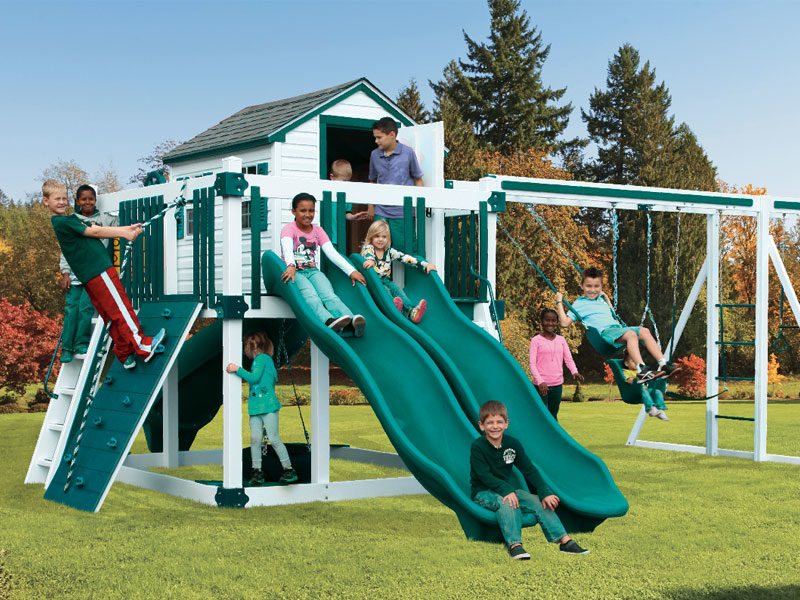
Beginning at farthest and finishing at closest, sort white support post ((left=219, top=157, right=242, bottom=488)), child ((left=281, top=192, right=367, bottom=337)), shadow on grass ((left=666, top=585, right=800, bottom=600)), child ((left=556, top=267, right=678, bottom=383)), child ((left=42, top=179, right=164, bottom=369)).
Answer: child ((left=556, top=267, right=678, bottom=383)) → child ((left=42, top=179, right=164, bottom=369)) → child ((left=281, top=192, right=367, bottom=337)) → white support post ((left=219, top=157, right=242, bottom=488)) → shadow on grass ((left=666, top=585, right=800, bottom=600))

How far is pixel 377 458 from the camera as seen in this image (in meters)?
11.3

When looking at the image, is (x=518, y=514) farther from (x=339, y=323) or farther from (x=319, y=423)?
(x=319, y=423)

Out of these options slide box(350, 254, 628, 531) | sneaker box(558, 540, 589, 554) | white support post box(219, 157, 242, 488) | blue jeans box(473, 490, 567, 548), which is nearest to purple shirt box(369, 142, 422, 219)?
slide box(350, 254, 628, 531)

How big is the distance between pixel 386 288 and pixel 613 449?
202 inches

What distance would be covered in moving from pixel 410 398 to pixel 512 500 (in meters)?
1.43

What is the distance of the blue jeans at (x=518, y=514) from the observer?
21.5ft

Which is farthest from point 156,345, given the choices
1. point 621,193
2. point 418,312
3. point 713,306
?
point 713,306

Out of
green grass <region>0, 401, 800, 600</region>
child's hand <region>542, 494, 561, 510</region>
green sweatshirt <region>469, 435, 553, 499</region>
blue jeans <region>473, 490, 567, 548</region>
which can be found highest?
green sweatshirt <region>469, 435, 553, 499</region>

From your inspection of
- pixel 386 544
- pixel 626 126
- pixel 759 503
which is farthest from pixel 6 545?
pixel 626 126

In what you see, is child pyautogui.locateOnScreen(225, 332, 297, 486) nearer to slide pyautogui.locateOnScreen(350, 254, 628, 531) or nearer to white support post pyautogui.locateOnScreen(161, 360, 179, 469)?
slide pyautogui.locateOnScreen(350, 254, 628, 531)

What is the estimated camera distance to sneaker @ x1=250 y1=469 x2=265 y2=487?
8.74 m

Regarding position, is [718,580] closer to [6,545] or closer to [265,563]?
[265,563]

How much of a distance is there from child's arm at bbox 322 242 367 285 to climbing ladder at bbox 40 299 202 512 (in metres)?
1.19

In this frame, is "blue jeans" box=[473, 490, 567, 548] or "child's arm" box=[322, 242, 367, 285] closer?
"blue jeans" box=[473, 490, 567, 548]
